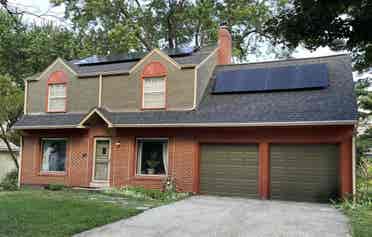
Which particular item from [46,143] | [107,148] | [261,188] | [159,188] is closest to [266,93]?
[261,188]

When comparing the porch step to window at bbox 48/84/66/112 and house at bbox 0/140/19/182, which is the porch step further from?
house at bbox 0/140/19/182

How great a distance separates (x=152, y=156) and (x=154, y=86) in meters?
2.88

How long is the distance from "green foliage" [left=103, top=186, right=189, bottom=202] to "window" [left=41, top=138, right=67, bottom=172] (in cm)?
320

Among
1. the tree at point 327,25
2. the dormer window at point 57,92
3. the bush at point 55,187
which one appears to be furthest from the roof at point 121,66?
the tree at point 327,25

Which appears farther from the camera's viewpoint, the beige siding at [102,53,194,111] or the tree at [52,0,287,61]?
the tree at [52,0,287,61]

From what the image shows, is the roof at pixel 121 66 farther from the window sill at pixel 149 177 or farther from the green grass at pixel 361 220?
the green grass at pixel 361 220

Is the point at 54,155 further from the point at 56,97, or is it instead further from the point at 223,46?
the point at 223,46

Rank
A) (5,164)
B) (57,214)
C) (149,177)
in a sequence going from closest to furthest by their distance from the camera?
1. (57,214)
2. (149,177)
3. (5,164)

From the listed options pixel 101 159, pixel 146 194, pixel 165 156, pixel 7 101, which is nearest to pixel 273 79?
pixel 165 156

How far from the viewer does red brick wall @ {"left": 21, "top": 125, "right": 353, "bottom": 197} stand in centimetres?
1170

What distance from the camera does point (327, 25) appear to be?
8.62 m

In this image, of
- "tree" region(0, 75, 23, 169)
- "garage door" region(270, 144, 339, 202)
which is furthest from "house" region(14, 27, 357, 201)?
"tree" region(0, 75, 23, 169)

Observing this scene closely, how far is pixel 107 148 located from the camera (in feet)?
48.1

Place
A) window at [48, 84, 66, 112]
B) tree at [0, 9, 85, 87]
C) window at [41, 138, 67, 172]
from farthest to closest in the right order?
tree at [0, 9, 85, 87] < window at [48, 84, 66, 112] < window at [41, 138, 67, 172]
